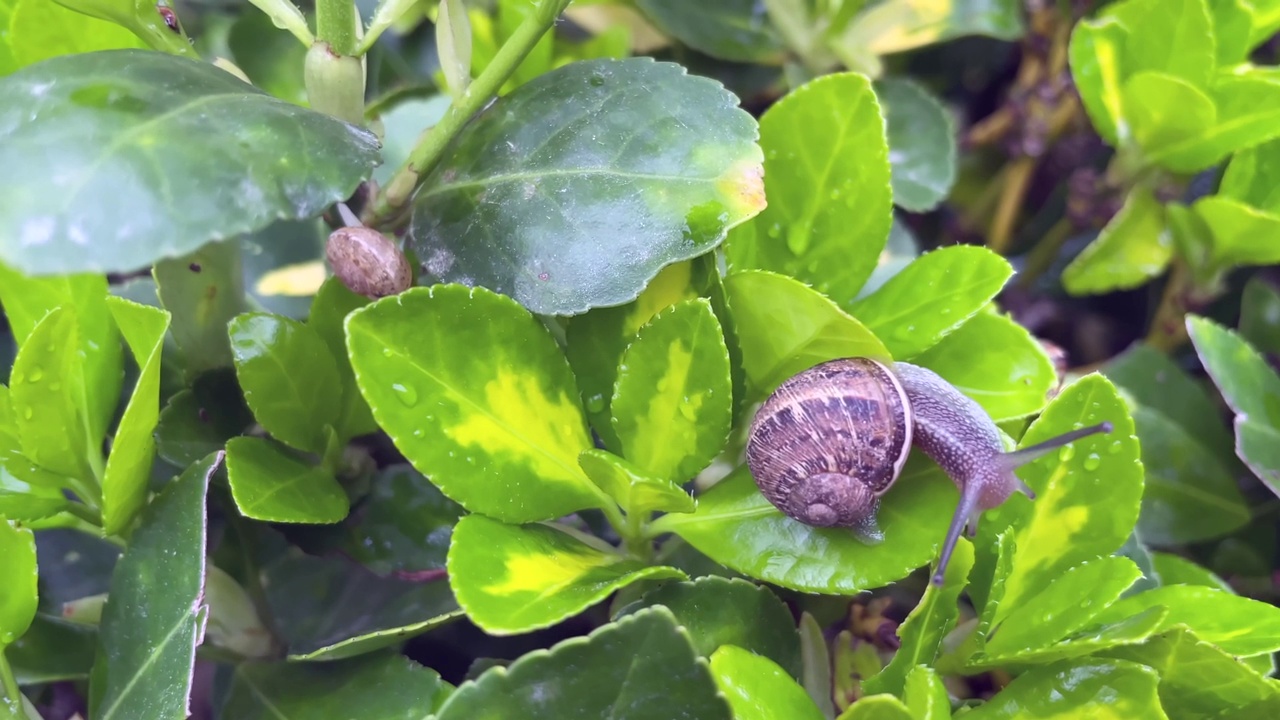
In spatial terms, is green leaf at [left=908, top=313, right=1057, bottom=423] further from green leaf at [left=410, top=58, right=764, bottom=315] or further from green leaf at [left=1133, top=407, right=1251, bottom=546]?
green leaf at [left=1133, top=407, right=1251, bottom=546]

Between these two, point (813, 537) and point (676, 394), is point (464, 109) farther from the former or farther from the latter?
point (813, 537)

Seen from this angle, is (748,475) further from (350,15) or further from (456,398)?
(350,15)

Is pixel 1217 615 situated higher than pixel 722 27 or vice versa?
pixel 722 27

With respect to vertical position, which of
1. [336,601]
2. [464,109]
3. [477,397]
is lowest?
[336,601]

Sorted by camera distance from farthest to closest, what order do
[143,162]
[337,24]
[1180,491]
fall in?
[1180,491]
[337,24]
[143,162]

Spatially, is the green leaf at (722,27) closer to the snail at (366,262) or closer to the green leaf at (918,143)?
the green leaf at (918,143)

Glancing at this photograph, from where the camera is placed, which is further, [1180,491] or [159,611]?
[1180,491]


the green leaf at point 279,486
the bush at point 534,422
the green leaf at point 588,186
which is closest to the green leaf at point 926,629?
the bush at point 534,422

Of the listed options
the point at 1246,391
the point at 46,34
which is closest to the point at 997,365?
the point at 1246,391
